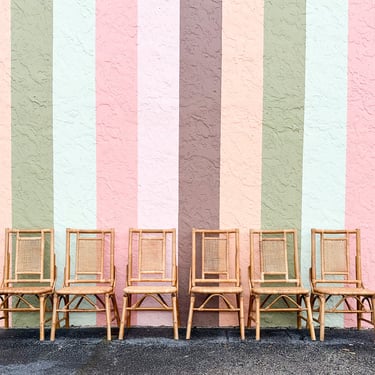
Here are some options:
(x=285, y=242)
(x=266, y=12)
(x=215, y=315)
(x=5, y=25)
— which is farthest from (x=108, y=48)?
(x=215, y=315)

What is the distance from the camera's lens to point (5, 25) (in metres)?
4.27

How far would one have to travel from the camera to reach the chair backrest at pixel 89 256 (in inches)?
162

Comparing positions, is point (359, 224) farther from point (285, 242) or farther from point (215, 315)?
point (215, 315)

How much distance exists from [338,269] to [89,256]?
2.38 m

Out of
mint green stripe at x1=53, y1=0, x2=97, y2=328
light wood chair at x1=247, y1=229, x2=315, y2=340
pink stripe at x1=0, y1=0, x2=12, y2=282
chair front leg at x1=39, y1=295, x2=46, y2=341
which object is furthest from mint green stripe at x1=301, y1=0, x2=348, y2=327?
pink stripe at x1=0, y1=0, x2=12, y2=282

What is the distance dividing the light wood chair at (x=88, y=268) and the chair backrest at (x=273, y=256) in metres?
1.36

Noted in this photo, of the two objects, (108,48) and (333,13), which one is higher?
(333,13)

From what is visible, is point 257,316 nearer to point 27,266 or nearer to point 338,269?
point 338,269

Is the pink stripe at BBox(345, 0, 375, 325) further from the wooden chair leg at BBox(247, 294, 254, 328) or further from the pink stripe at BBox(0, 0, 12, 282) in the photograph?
the pink stripe at BBox(0, 0, 12, 282)

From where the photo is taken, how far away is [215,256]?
4.18 m

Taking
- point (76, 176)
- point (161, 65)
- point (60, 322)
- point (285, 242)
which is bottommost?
point (60, 322)

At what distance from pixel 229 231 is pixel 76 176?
158cm

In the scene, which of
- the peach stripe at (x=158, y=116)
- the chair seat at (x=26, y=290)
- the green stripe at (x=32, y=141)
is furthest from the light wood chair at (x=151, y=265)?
the green stripe at (x=32, y=141)

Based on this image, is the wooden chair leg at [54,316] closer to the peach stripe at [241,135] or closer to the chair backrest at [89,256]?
the chair backrest at [89,256]
